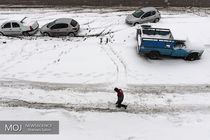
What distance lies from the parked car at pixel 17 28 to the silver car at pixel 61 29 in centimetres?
91

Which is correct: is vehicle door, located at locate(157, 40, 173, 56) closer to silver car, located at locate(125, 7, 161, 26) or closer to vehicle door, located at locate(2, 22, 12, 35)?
silver car, located at locate(125, 7, 161, 26)

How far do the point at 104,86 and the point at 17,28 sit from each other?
31.8 ft

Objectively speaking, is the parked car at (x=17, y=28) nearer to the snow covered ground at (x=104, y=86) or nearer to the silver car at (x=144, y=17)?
the snow covered ground at (x=104, y=86)

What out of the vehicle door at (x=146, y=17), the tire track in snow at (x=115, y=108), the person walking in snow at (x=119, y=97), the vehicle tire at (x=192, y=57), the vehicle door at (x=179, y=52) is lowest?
the tire track in snow at (x=115, y=108)

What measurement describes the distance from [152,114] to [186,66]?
478 cm

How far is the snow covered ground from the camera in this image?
1030 cm

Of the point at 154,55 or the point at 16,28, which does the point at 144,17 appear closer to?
the point at 154,55

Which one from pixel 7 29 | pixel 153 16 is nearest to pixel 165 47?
pixel 153 16

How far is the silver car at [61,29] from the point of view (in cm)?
1734

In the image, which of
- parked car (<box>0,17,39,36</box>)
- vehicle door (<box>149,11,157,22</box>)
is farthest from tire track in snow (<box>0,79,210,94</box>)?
vehicle door (<box>149,11,157,22</box>)

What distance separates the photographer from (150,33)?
15531mm

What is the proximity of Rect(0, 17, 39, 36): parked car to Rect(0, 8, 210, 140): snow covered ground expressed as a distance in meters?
0.68

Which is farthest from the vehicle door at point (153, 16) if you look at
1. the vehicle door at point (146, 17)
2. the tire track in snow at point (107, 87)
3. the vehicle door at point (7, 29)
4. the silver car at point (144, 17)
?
the vehicle door at point (7, 29)

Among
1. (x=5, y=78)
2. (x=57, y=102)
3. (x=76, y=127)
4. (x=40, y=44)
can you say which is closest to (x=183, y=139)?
(x=76, y=127)
